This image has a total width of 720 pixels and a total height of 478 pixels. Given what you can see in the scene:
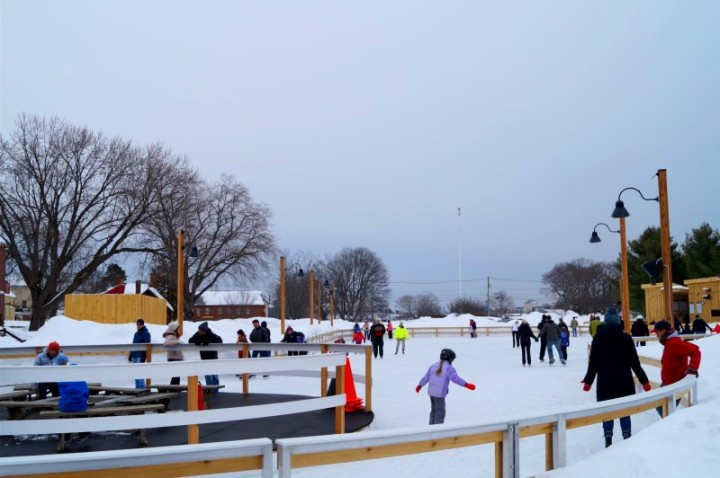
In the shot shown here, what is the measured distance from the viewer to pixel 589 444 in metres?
9.25

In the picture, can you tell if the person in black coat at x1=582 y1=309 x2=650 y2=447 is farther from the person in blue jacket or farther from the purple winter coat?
the person in blue jacket

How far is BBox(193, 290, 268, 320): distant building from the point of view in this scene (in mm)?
106500

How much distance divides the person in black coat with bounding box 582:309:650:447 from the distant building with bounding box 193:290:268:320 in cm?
9743

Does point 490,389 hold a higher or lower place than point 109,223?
lower

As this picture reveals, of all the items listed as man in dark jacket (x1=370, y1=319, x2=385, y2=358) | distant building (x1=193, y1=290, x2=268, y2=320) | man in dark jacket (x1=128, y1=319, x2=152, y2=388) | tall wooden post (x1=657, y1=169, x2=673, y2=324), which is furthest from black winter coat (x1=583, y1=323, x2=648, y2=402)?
distant building (x1=193, y1=290, x2=268, y2=320)

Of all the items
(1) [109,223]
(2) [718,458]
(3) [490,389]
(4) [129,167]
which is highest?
(4) [129,167]

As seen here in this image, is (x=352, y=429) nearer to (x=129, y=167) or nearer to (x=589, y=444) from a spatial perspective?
(x=589, y=444)

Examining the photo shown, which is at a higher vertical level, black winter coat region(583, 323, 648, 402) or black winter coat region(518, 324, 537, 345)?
black winter coat region(583, 323, 648, 402)

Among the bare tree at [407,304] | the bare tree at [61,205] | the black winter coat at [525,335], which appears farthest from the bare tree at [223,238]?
the bare tree at [407,304]

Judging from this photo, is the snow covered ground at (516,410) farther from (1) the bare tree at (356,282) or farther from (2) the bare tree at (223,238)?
(1) the bare tree at (356,282)

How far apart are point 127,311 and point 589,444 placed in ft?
89.5

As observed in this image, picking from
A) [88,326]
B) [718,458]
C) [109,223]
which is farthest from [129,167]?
[718,458]

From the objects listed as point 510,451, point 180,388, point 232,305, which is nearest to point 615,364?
point 510,451

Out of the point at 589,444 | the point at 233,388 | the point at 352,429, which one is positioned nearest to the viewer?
the point at 589,444
